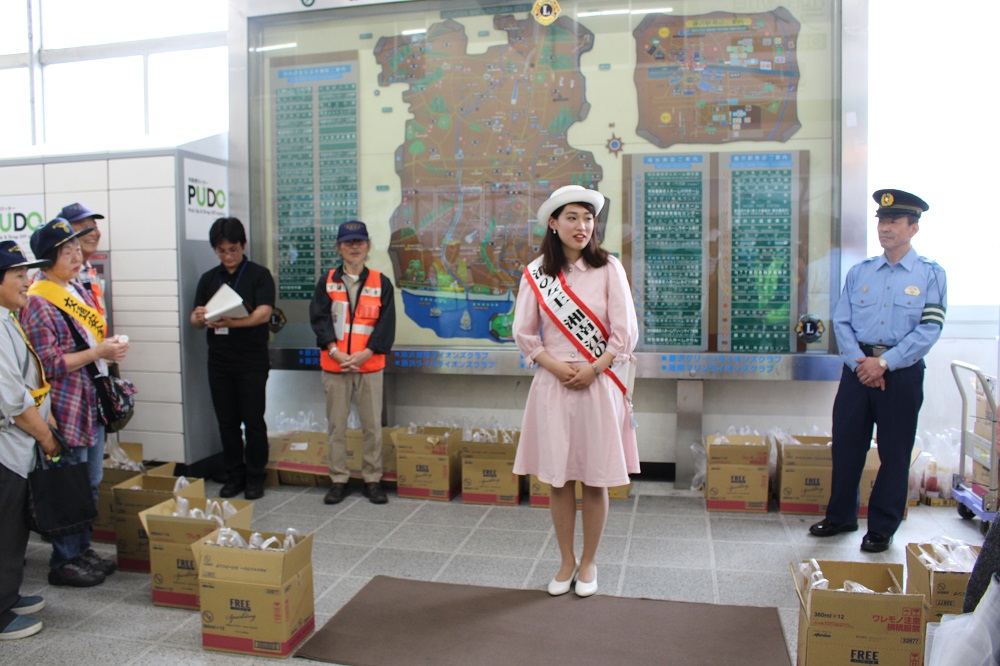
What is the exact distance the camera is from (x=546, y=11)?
4.87 meters

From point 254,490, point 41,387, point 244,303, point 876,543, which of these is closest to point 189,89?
point 244,303

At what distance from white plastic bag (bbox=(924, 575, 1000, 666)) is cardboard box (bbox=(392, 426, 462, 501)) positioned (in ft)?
11.0

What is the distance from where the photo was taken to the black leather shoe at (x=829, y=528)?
402cm

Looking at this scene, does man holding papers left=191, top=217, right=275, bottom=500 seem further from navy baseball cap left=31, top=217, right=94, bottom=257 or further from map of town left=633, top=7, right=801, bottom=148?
map of town left=633, top=7, right=801, bottom=148

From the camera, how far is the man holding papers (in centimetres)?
475

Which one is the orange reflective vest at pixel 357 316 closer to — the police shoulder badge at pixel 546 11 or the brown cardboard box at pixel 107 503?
the brown cardboard box at pixel 107 503

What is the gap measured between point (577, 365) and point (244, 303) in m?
2.43

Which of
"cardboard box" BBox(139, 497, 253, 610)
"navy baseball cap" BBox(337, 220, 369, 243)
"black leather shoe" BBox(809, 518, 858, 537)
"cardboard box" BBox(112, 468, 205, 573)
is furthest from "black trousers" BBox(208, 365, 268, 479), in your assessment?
"black leather shoe" BBox(809, 518, 858, 537)

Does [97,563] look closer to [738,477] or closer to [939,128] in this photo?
[738,477]

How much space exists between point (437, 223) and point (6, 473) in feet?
9.38

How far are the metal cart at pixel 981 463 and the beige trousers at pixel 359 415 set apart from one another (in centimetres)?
319

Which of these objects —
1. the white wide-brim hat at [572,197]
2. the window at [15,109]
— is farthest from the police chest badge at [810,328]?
the window at [15,109]

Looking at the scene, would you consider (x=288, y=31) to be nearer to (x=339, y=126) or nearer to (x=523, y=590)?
(x=339, y=126)

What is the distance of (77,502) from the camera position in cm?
318
